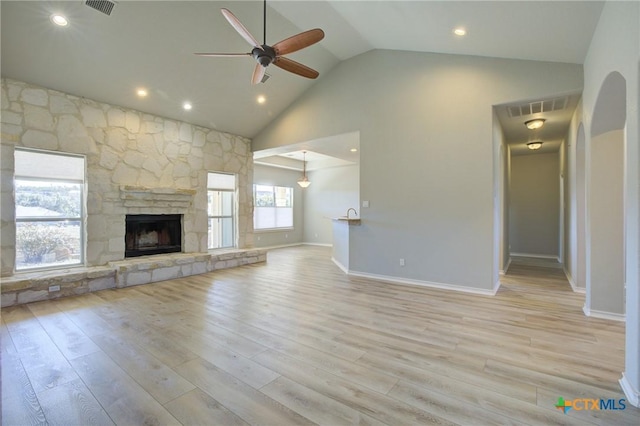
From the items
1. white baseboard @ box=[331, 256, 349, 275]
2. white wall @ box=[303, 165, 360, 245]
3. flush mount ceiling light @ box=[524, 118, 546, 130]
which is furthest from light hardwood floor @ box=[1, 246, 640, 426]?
white wall @ box=[303, 165, 360, 245]

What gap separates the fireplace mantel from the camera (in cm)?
Answer: 533

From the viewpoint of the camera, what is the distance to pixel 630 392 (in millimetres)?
1948

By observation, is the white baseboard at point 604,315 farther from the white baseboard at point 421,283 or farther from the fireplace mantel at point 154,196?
the fireplace mantel at point 154,196

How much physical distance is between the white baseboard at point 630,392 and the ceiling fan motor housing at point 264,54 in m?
3.97

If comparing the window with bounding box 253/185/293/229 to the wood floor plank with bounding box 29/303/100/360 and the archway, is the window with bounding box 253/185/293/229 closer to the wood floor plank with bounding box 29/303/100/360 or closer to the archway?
the wood floor plank with bounding box 29/303/100/360

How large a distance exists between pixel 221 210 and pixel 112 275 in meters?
2.81

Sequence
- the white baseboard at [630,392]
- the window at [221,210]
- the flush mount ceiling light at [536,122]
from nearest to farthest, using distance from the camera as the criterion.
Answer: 1. the white baseboard at [630,392]
2. the flush mount ceiling light at [536,122]
3. the window at [221,210]

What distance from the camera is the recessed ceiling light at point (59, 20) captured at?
358cm

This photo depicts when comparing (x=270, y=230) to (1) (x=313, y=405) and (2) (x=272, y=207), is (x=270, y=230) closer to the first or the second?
(2) (x=272, y=207)

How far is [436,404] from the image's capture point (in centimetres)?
189

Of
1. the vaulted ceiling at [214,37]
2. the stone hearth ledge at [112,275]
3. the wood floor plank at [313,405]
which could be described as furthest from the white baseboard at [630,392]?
the stone hearth ledge at [112,275]

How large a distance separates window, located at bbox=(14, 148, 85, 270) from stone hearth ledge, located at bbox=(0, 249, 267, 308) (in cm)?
29

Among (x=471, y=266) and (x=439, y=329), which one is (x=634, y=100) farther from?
(x=471, y=266)

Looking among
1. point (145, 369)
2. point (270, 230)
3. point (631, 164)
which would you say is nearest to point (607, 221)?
point (631, 164)
